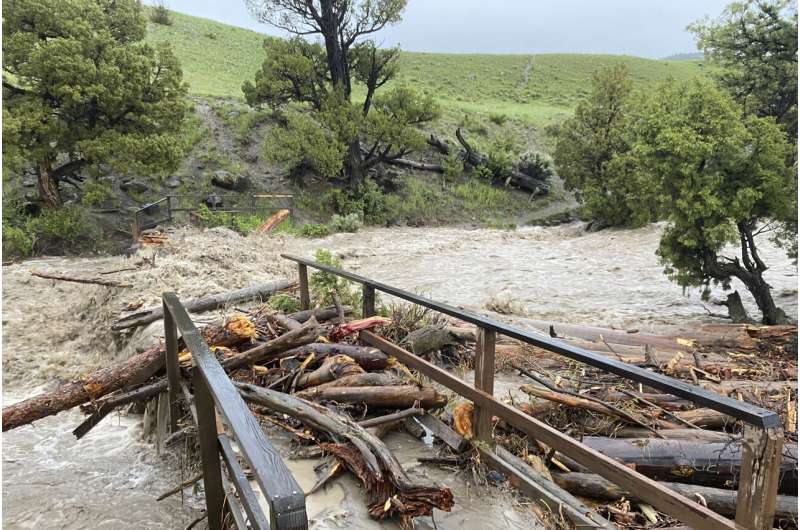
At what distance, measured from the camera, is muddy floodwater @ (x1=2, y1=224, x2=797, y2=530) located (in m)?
3.21

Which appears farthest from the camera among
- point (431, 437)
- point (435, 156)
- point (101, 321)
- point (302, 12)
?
point (435, 156)

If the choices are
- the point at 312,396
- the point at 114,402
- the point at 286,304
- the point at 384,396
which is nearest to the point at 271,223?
the point at 286,304

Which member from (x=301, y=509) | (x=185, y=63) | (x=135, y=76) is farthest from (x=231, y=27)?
(x=301, y=509)

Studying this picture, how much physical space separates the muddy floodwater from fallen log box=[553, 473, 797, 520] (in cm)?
44

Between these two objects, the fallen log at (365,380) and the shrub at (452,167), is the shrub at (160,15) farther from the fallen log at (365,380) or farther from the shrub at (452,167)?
the fallen log at (365,380)

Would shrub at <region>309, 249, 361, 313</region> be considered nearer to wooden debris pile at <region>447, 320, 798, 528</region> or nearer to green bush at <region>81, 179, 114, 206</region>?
wooden debris pile at <region>447, 320, 798, 528</region>

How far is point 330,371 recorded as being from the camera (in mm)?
4184

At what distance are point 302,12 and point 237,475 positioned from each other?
22773 millimetres

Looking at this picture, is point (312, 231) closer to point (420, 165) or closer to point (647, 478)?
point (420, 165)

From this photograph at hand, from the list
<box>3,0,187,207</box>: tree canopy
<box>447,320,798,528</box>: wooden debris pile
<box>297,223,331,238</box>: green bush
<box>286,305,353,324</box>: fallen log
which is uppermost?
<box>3,0,187,207</box>: tree canopy

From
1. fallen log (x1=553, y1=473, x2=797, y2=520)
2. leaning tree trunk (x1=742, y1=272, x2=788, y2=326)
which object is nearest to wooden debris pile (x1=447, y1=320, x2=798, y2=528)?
fallen log (x1=553, y1=473, x2=797, y2=520)

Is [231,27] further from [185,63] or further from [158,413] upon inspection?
[158,413]

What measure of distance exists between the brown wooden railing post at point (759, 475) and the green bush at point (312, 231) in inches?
675

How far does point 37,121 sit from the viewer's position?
13.3 metres
